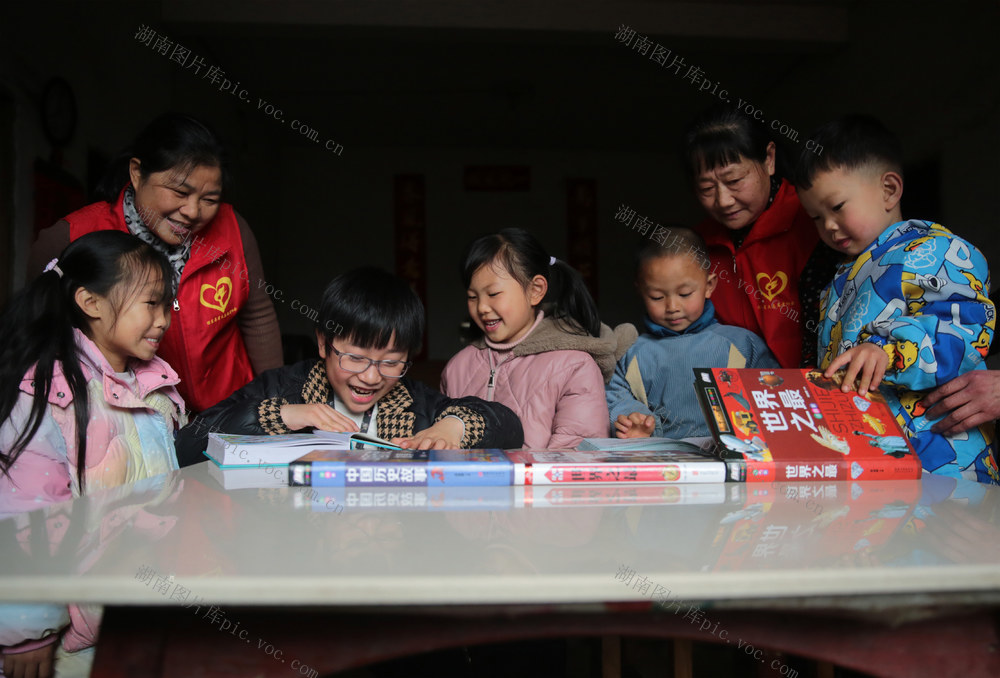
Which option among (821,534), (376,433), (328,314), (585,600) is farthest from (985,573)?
(328,314)

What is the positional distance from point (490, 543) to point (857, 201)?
1098 millimetres

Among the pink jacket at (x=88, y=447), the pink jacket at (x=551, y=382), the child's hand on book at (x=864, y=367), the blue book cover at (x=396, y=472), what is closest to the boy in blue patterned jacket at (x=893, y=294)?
the child's hand on book at (x=864, y=367)

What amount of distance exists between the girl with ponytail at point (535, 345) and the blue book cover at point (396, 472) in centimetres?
68

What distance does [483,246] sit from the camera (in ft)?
5.66

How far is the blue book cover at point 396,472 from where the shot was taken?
0.88m

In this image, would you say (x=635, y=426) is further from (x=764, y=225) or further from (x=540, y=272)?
(x=764, y=225)

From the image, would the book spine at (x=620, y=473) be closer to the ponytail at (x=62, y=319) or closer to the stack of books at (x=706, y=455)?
the stack of books at (x=706, y=455)

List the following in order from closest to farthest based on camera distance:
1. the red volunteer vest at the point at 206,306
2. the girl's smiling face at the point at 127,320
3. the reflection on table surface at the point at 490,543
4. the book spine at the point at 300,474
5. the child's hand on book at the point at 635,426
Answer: the reflection on table surface at the point at 490,543, the book spine at the point at 300,474, the girl's smiling face at the point at 127,320, the child's hand on book at the point at 635,426, the red volunteer vest at the point at 206,306

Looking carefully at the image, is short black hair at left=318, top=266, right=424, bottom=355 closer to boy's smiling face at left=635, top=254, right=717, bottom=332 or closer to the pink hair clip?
the pink hair clip

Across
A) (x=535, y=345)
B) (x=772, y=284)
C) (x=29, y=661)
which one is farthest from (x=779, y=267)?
(x=29, y=661)

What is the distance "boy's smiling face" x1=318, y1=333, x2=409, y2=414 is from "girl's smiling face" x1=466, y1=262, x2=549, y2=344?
0.30m

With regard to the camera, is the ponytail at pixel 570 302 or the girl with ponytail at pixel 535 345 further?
the ponytail at pixel 570 302

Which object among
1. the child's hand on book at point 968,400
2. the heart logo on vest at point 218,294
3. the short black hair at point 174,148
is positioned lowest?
the child's hand on book at point 968,400

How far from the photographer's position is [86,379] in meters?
1.22
